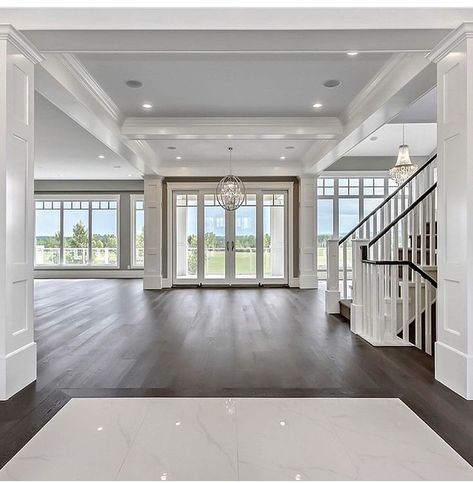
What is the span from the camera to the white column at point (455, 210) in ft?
8.63

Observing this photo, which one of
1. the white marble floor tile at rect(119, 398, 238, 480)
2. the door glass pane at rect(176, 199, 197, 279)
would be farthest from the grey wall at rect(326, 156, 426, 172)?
the white marble floor tile at rect(119, 398, 238, 480)

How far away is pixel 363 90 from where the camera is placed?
467 centimetres

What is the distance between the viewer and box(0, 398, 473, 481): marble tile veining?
5.76 feet

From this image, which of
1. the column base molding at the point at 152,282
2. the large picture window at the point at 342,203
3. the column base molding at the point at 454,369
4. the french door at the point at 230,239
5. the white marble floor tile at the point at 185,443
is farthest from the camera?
the large picture window at the point at 342,203

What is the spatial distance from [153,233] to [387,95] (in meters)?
6.09

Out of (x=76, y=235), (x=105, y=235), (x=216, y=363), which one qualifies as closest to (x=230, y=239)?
(x=105, y=235)

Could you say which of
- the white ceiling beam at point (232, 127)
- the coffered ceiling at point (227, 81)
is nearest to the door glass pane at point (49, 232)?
the coffered ceiling at point (227, 81)

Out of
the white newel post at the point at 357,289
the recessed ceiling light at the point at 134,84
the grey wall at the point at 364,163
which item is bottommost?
the white newel post at the point at 357,289

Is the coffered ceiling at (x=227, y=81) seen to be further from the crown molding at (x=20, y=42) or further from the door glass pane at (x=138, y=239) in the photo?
the door glass pane at (x=138, y=239)

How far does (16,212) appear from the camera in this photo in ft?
9.02

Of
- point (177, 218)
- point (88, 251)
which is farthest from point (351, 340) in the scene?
point (88, 251)

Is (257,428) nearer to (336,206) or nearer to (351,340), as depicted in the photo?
(351,340)

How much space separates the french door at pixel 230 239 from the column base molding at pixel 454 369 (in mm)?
6367

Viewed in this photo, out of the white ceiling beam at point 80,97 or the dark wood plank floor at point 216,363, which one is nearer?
the dark wood plank floor at point 216,363
